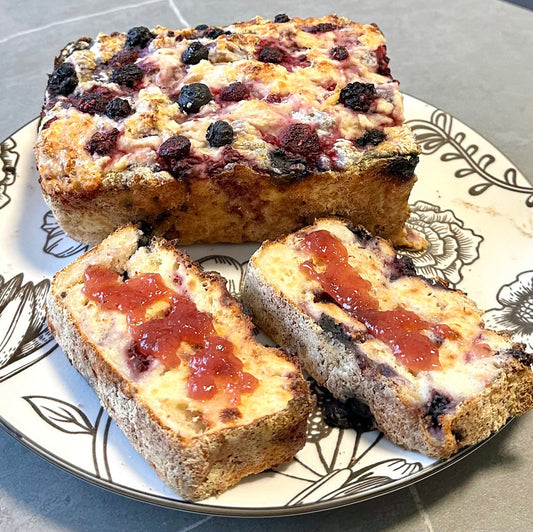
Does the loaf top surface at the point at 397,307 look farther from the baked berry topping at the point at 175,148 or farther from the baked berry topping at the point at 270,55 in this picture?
the baked berry topping at the point at 270,55

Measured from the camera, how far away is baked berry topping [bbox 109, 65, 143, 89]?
369 centimetres

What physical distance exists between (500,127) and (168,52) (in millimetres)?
2795

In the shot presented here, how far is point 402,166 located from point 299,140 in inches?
22.8

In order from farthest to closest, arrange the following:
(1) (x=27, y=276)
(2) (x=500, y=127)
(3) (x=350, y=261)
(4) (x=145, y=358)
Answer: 1. (2) (x=500, y=127)
2. (1) (x=27, y=276)
3. (3) (x=350, y=261)
4. (4) (x=145, y=358)

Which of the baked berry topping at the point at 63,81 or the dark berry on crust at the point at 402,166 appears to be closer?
the dark berry on crust at the point at 402,166

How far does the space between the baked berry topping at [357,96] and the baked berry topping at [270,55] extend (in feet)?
1.56

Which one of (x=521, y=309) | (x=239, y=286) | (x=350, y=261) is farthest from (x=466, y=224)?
(x=239, y=286)

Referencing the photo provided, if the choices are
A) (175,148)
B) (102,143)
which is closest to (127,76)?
(102,143)

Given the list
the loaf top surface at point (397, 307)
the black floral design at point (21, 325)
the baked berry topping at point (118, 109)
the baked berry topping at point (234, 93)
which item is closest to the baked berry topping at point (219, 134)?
the baked berry topping at point (234, 93)

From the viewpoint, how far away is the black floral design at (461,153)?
13.4 ft

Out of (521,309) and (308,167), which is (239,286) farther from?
(521,309)

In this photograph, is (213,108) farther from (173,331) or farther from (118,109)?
(173,331)

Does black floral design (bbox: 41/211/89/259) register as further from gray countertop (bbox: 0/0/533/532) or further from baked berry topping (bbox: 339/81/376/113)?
baked berry topping (bbox: 339/81/376/113)

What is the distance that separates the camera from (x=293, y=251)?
131 inches
